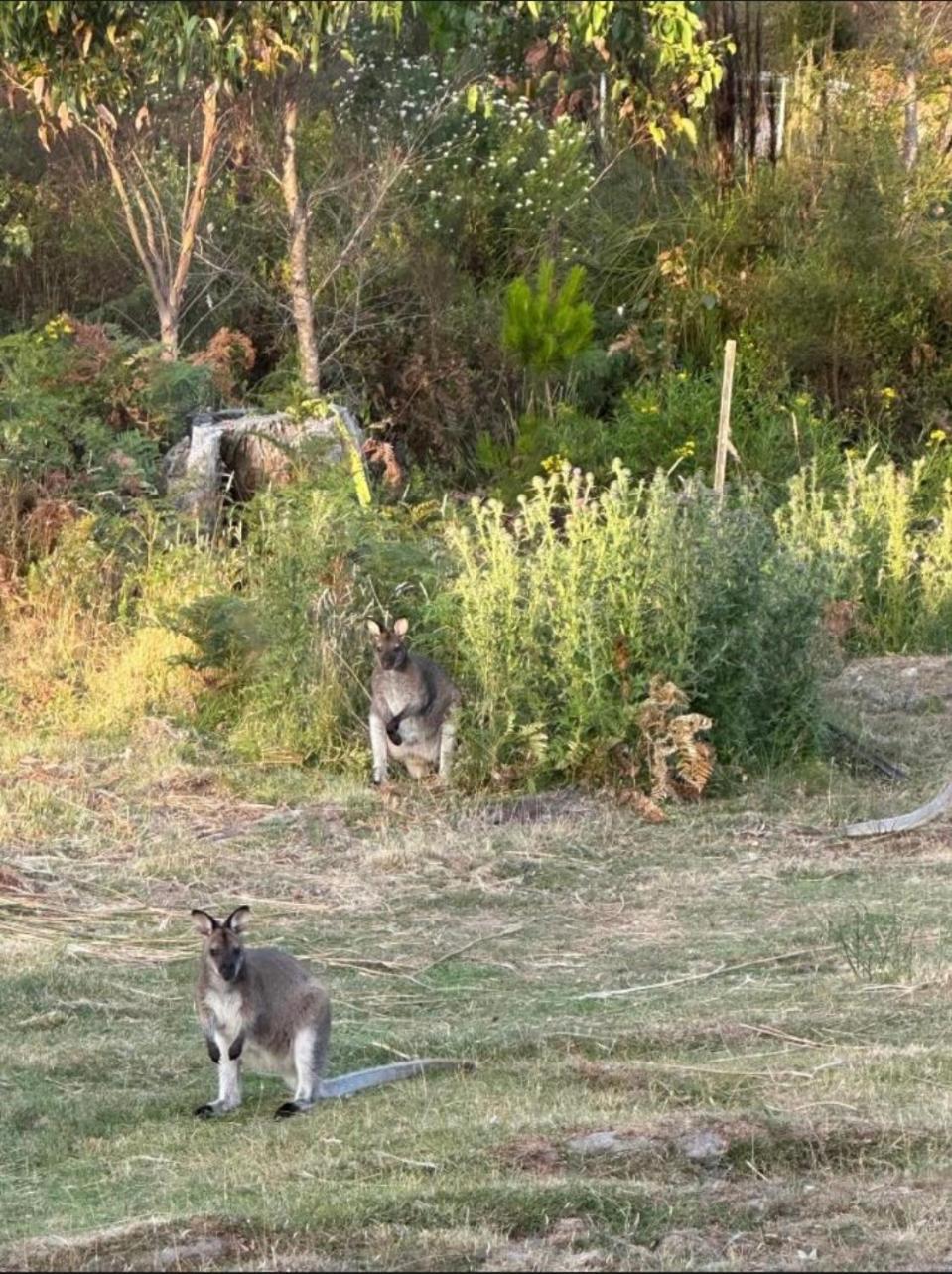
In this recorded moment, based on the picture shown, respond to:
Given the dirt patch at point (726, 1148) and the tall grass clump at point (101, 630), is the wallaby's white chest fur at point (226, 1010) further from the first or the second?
the tall grass clump at point (101, 630)

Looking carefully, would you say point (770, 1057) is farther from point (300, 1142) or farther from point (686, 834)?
point (686, 834)

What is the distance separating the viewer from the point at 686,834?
36.3 ft

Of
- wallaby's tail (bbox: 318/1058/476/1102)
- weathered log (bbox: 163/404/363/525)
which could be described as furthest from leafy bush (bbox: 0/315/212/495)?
wallaby's tail (bbox: 318/1058/476/1102)

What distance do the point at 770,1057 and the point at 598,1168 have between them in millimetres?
1504

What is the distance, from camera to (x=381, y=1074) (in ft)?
23.6

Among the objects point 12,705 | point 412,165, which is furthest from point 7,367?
point 412,165

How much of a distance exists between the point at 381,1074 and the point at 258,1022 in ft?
1.56

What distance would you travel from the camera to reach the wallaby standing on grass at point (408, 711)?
1205 centimetres

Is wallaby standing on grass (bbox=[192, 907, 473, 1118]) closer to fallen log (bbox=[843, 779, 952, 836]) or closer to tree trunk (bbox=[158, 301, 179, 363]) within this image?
fallen log (bbox=[843, 779, 952, 836])

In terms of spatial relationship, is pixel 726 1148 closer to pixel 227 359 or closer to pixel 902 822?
pixel 902 822

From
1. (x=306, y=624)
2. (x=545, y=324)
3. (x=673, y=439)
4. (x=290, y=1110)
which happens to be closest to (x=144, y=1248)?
(x=290, y=1110)

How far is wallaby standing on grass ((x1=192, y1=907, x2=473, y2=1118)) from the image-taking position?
22.7 feet

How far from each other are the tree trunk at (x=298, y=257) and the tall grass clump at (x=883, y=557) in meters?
4.56

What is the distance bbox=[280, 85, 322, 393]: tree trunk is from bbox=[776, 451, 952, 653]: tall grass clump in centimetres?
456
